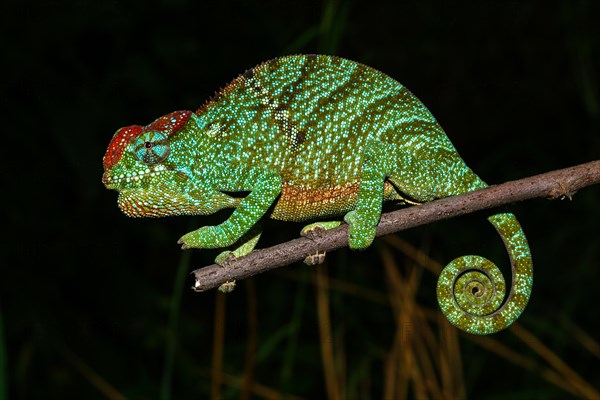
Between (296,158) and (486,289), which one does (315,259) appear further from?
(486,289)

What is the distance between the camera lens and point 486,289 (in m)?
1.91

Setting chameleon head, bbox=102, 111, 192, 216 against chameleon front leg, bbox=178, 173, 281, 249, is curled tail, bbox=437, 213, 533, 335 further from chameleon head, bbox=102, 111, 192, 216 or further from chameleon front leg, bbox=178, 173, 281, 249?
chameleon head, bbox=102, 111, 192, 216

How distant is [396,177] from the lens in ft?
6.12

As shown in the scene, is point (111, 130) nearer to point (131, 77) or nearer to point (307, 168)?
point (131, 77)

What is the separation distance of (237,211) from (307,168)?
207 mm

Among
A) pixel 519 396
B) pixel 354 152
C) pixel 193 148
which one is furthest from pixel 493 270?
pixel 519 396

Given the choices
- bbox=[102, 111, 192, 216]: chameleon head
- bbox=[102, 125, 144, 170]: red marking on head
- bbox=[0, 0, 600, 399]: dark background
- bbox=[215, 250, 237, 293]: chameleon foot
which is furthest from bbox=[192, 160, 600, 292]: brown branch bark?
bbox=[0, 0, 600, 399]: dark background

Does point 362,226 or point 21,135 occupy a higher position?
point 21,135

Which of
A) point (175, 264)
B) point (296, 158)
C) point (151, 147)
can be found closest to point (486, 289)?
point (296, 158)

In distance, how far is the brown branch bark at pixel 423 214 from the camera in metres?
1.68

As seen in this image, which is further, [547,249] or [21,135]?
[547,249]

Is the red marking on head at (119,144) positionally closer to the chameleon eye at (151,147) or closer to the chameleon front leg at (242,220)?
the chameleon eye at (151,147)

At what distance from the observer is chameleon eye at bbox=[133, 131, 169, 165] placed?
1.70 meters

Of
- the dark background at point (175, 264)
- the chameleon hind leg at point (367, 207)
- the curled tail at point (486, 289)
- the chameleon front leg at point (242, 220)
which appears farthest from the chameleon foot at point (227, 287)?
the dark background at point (175, 264)
